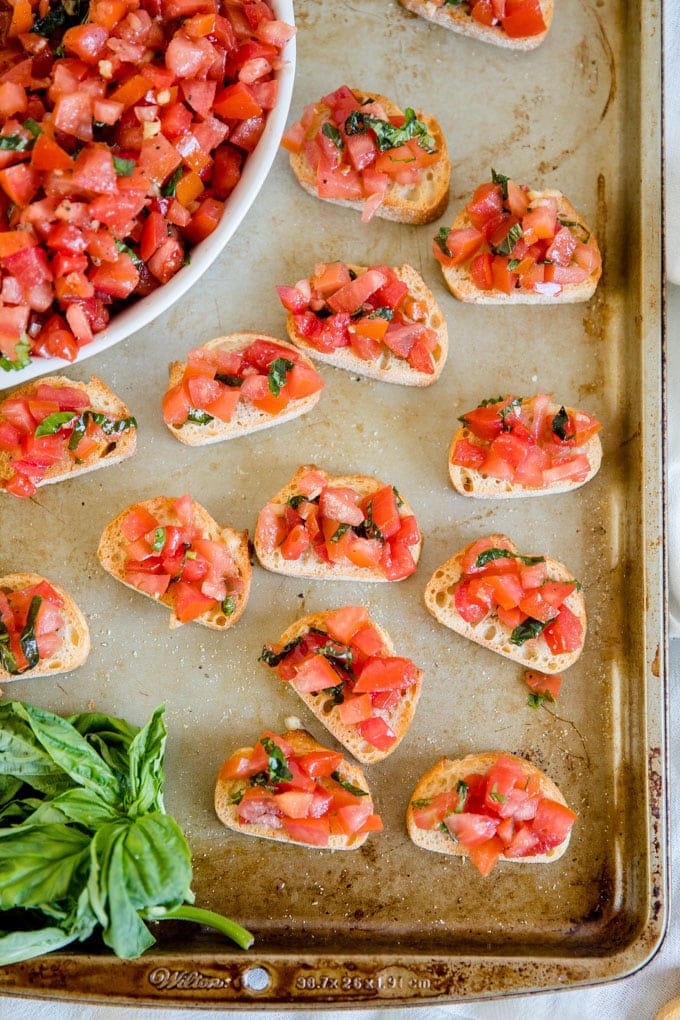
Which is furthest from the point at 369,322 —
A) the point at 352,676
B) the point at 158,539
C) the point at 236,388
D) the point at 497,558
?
the point at 352,676

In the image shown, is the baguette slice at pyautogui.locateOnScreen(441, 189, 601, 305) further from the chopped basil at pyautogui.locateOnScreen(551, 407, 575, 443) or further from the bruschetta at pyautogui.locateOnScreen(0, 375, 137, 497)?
the bruschetta at pyautogui.locateOnScreen(0, 375, 137, 497)

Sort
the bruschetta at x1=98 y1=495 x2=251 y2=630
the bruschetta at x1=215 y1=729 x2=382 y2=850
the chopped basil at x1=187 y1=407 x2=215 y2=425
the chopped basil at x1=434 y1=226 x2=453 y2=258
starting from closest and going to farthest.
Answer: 1. the bruschetta at x1=215 y1=729 x2=382 y2=850
2. the bruschetta at x1=98 y1=495 x2=251 y2=630
3. the chopped basil at x1=187 y1=407 x2=215 y2=425
4. the chopped basil at x1=434 y1=226 x2=453 y2=258

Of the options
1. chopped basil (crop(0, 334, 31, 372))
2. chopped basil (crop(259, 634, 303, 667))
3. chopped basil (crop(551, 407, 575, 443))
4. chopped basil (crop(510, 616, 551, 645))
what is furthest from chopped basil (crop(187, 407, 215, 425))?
chopped basil (crop(510, 616, 551, 645))

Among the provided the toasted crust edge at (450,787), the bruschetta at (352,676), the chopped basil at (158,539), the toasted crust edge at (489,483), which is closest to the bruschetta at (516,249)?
the toasted crust edge at (489,483)

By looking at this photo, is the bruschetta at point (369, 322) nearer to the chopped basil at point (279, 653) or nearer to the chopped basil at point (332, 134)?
the chopped basil at point (332, 134)

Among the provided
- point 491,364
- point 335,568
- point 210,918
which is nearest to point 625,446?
point 491,364

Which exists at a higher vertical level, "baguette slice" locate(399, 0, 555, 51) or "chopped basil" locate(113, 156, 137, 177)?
"baguette slice" locate(399, 0, 555, 51)

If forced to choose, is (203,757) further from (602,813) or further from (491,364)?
(491,364)

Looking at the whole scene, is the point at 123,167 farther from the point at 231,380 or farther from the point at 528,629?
the point at 528,629
